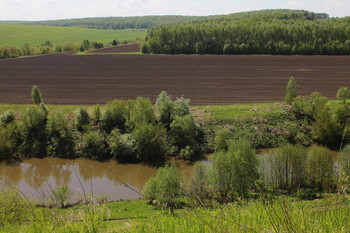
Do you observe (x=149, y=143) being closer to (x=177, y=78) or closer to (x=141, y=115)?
(x=141, y=115)

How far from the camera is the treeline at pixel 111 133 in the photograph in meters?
40.6

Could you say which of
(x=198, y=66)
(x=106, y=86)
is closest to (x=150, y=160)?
(x=106, y=86)

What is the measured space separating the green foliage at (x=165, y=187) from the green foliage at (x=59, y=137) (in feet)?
59.3

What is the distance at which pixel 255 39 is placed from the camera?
10344cm

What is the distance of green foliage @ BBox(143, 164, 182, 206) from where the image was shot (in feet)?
86.9

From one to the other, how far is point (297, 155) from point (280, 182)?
111 inches

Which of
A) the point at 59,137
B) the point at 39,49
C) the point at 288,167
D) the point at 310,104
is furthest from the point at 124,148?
the point at 39,49

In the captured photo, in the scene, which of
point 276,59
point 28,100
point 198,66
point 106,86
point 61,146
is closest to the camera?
point 61,146

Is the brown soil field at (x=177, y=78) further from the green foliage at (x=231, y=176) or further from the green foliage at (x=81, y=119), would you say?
the green foliage at (x=231, y=176)

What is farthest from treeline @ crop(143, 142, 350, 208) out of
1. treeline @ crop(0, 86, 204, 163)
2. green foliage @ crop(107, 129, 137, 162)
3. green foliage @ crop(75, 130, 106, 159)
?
green foliage @ crop(75, 130, 106, 159)

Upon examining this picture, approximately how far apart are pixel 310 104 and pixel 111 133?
28.1 metres

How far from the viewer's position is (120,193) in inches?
1292

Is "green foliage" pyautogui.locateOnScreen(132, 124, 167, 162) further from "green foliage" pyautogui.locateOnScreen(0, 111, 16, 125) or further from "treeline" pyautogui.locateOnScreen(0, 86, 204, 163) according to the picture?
"green foliage" pyautogui.locateOnScreen(0, 111, 16, 125)

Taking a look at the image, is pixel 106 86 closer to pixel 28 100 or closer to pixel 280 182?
pixel 28 100
